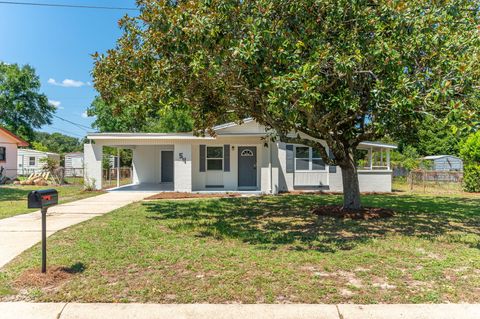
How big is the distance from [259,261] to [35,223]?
228 inches

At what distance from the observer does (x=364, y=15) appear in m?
5.89

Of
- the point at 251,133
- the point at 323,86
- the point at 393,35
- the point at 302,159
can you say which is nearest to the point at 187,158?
the point at 251,133

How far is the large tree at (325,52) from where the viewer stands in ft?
17.4

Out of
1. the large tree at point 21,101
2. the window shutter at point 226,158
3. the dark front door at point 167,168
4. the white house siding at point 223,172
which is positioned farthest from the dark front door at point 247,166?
the large tree at point 21,101

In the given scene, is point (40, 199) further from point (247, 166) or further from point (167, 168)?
point (167, 168)

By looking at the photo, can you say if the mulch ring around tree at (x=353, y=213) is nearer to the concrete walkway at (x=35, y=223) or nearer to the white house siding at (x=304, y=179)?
the white house siding at (x=304, y=179)

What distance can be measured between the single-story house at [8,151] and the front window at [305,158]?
2210 cm

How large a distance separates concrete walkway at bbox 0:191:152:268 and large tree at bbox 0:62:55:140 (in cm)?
2970

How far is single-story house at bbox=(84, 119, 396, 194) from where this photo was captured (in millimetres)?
15023

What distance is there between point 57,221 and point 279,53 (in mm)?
6501

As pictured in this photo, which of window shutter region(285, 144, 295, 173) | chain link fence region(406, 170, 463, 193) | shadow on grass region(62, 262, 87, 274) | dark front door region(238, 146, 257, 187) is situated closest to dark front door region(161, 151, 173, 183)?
dark front door region(238, 146, 257, 187)

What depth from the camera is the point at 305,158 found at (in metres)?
15.3

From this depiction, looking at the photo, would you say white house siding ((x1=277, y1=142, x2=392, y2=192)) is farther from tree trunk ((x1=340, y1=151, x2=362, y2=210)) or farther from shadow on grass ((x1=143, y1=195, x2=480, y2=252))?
tree trunk ((x1=340, y1=151, x2=362, y2=210))

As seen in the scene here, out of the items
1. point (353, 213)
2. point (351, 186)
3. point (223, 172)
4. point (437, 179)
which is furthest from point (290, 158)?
point (437, 179)
